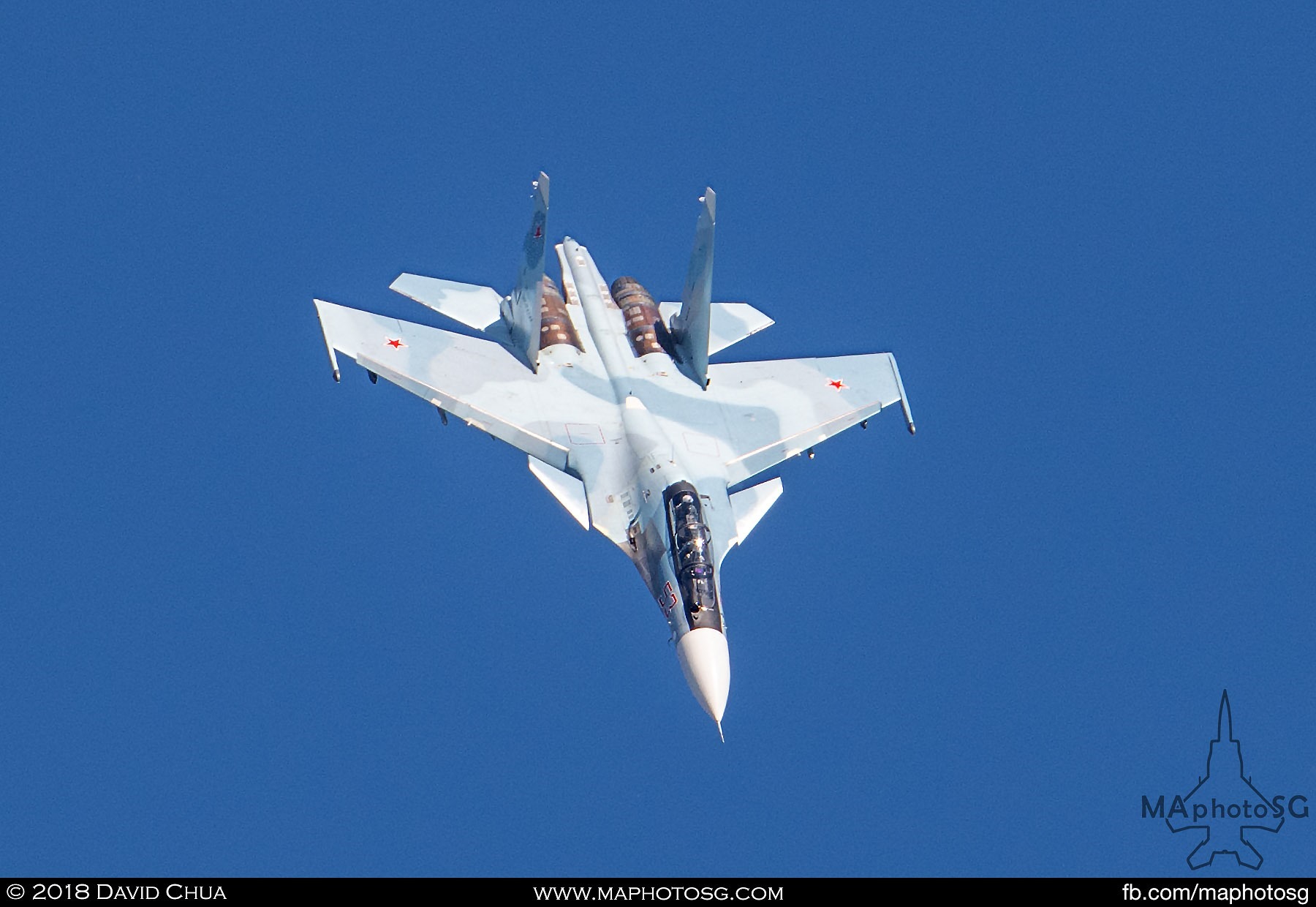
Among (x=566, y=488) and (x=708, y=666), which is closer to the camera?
(x=708, y=666)

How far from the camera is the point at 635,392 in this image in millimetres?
42156

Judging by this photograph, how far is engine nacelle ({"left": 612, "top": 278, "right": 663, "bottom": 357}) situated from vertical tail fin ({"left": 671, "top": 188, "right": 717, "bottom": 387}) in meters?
0.52

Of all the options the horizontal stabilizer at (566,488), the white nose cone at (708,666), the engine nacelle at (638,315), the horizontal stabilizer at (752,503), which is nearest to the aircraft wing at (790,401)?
the horizontal stabilizer at (752,503)

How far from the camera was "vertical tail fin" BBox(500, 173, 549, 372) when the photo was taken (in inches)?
1618

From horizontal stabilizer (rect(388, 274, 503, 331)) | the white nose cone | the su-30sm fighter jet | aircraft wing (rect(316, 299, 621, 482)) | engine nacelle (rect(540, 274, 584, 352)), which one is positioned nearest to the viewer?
the white nose cone

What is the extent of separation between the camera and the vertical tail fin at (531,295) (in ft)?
135

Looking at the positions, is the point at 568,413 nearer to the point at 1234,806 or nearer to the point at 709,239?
the point at 709,239

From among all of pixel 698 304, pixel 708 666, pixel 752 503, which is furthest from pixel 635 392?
pixel 708 666

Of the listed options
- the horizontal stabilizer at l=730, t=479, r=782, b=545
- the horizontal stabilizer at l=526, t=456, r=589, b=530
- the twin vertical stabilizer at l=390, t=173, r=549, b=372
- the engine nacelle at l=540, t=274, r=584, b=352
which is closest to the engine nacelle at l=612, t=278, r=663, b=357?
the engine nacelle at l=540, t=274, r=584, b=352

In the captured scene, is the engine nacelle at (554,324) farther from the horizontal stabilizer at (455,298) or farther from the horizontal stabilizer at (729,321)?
the horizontal stabilizer at (729,321)

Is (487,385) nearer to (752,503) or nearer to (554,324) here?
(554,324)

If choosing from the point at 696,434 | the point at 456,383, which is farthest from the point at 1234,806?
the point at 456,383

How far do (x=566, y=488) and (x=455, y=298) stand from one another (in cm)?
690

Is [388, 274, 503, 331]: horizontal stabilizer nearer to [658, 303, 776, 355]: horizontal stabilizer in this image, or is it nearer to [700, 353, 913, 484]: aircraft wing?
[658, 303, 776, 355]: horizontal stabilizer
